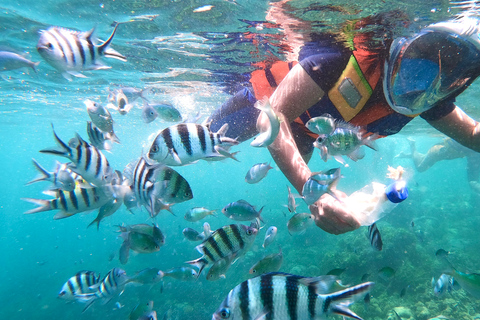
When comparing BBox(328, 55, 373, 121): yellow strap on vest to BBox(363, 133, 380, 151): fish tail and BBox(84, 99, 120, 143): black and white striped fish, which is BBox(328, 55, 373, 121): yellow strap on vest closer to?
BBox(363, 133, 380, 151): fish tail

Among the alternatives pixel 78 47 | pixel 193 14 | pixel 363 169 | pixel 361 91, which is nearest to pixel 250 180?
pixel 361 91

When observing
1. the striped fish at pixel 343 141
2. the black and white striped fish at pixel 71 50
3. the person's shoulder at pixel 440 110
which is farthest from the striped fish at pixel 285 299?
the person's shoulder at pixel 440 110

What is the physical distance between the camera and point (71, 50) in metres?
2.55

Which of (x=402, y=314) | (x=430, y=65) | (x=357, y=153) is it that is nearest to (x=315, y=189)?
(x=357, y=153)

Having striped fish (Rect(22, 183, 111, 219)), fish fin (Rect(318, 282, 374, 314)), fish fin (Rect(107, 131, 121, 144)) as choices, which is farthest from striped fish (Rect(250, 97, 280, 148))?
fish fin (Rect(107, 131, 121, 144))

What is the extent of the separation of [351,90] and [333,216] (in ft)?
6.33

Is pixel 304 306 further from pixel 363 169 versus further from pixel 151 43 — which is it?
pixel 363 169

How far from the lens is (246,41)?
8.95 m

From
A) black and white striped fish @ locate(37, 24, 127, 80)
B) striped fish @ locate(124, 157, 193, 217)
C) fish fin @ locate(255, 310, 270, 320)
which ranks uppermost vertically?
black and white striped fish @ locate(37, 24, 127, 80)

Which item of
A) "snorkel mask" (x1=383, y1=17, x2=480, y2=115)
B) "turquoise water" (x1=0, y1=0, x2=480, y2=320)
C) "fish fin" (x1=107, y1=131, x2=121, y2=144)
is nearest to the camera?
"snorkel mask" (x1=383, y1=17, x2=480, y2=115)

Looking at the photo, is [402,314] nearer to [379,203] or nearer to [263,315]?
[379,203]

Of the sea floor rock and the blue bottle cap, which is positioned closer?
the blue bottle cap

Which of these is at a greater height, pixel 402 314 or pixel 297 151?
pixel 297 151

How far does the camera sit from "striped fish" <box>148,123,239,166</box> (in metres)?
2.01
